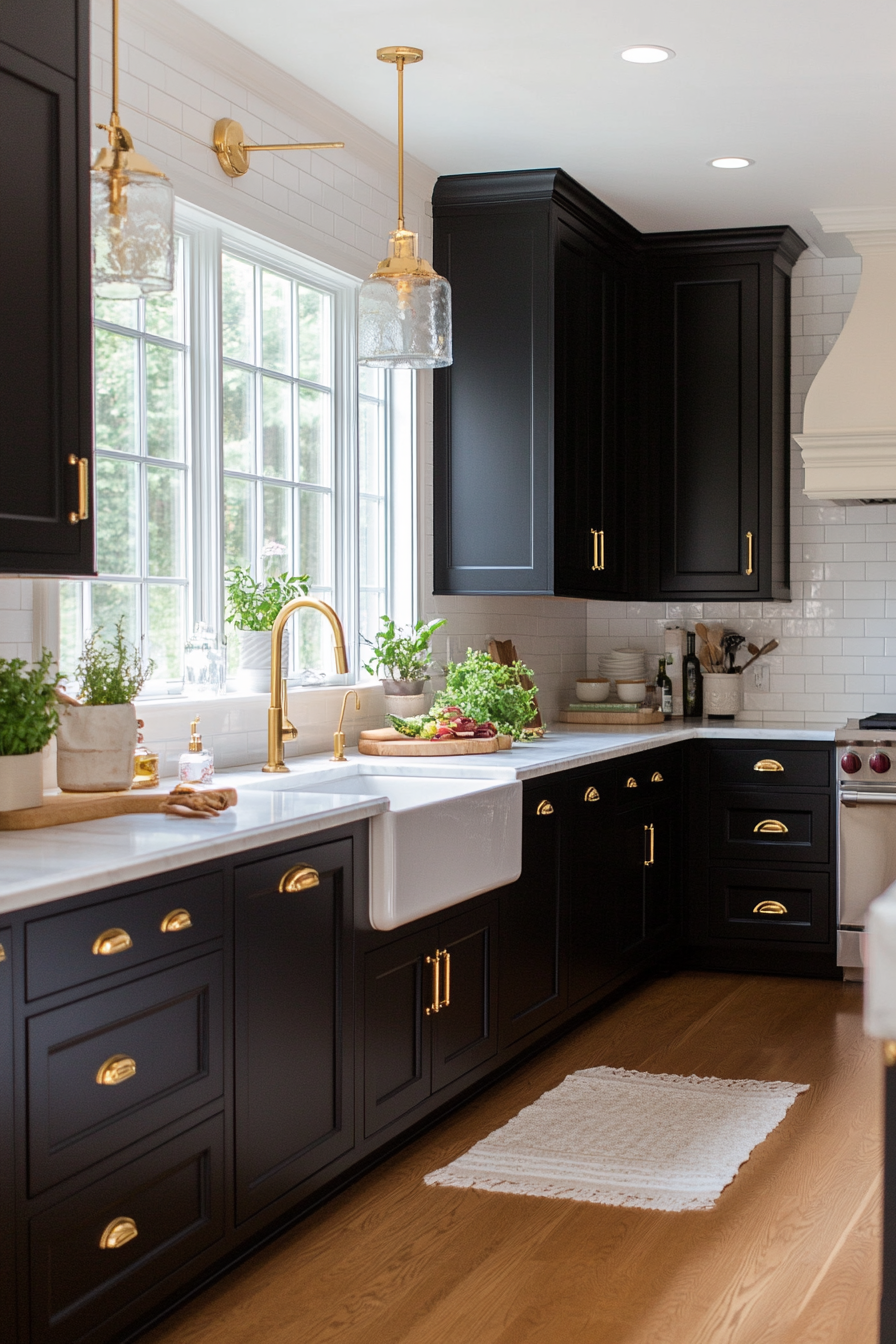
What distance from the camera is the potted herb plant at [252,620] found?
390 centimetres

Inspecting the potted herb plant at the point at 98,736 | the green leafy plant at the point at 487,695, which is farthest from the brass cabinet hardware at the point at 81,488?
the green leafy plant at the point at 487,695

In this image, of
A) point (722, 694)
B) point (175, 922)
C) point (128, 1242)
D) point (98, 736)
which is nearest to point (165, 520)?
point (98, 736)

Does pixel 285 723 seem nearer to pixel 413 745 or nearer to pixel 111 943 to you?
pixel 413 745

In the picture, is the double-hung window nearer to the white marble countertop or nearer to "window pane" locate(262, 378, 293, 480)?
"window pane" locate(262, 378, 293, 480)

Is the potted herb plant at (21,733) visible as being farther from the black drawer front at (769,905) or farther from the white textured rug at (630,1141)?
the black drawer front at (769,905)

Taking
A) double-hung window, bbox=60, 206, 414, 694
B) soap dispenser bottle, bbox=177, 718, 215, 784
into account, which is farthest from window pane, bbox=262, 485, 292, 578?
soap dispenser bottle, bbox=177, 718, 215, 784

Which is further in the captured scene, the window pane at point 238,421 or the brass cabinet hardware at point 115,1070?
the window pane at point 238,421

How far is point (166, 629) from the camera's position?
12.2ft

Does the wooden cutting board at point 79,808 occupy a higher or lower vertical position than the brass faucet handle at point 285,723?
lower

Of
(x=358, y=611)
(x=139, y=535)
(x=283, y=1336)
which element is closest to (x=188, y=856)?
(x=283, y=1336)

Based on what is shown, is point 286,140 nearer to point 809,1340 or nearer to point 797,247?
point 797,247

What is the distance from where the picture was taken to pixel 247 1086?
2.69 metres

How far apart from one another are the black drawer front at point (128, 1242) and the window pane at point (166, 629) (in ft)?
4.65

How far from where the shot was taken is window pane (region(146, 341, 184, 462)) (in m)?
3.65
